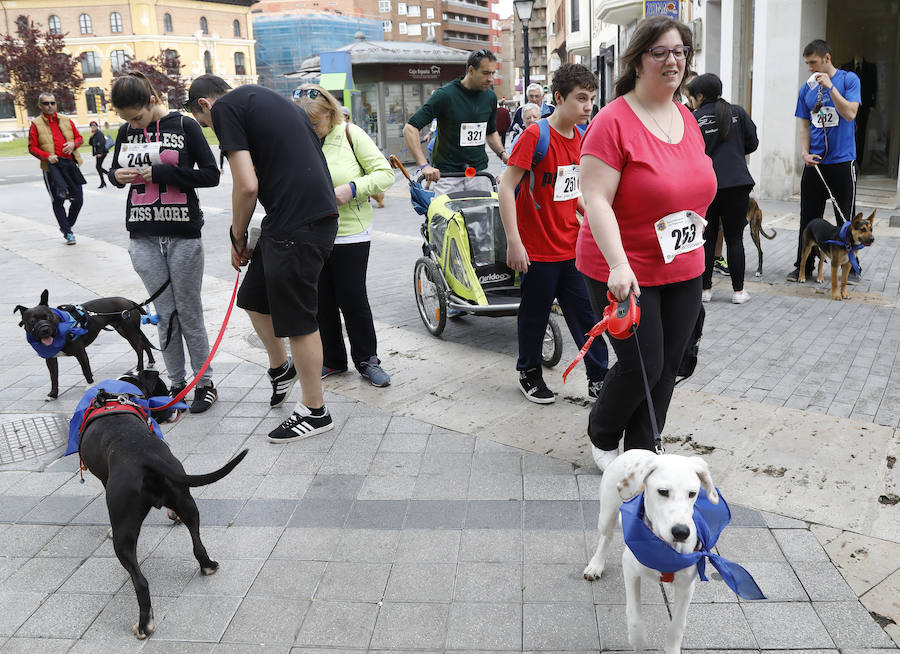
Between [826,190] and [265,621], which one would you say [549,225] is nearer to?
[265,621]

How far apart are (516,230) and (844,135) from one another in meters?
4.48

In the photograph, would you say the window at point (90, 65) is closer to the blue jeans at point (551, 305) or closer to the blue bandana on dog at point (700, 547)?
the blue jeans at point (551, 305)

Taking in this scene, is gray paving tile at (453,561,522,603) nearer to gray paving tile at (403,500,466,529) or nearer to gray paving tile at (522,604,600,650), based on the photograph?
gray paving tile at (522,604,600,650)

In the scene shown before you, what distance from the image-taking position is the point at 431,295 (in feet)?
20.6

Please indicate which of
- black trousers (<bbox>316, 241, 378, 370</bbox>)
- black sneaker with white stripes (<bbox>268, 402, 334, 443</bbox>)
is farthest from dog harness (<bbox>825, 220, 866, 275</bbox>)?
black sneaker with white stripes (<bbox>268, 402, 334, 443</bbox>)

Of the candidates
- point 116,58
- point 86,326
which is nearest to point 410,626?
point 86,326

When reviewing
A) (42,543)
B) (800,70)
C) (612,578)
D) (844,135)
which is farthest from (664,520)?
(800,70)

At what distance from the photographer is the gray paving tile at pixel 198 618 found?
2.68 m

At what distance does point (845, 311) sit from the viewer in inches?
255

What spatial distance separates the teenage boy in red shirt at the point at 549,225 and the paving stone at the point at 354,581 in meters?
1.92

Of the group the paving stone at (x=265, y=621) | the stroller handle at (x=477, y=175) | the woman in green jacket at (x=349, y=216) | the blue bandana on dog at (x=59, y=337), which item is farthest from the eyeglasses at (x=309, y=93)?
the paving stone at (x=265, y=621)

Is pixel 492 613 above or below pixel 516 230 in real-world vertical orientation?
below

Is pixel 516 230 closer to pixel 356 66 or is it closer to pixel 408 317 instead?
pixel 408 317

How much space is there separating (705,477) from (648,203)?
1.17 metres
